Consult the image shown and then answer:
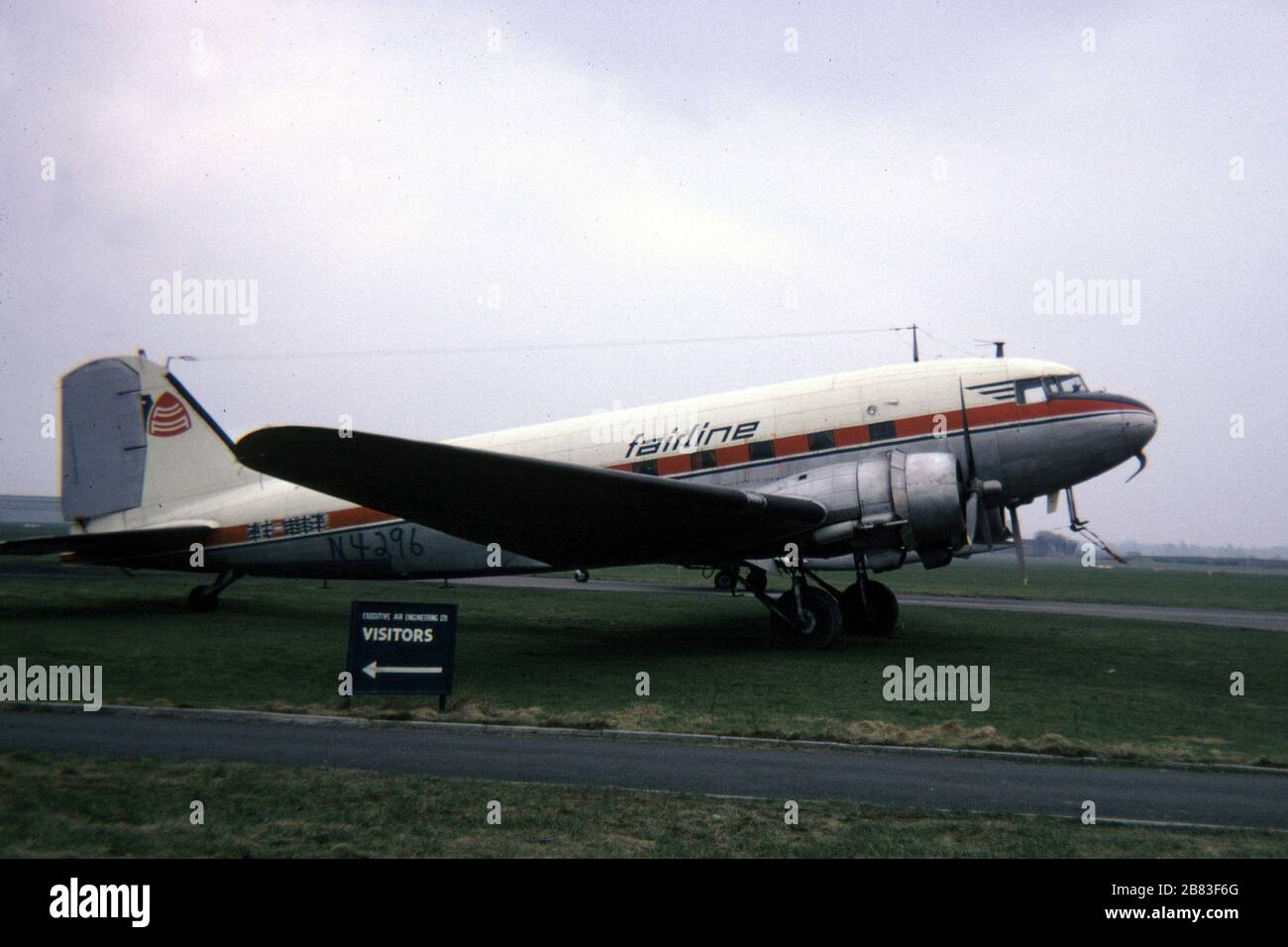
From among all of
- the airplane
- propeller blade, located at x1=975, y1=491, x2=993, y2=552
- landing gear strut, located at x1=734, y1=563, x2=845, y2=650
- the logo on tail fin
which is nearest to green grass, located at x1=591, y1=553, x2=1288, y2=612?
propeller blade, located at x1=975, y1=491, x2=993, y2=552

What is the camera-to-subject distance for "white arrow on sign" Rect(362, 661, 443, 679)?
1052 centimetres

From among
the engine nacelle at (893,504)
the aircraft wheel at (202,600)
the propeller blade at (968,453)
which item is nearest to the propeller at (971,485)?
the propeller blade at (968,453)

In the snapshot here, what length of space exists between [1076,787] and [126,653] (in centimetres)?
1387

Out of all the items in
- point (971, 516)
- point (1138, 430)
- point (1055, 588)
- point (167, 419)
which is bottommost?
point (1055, 588)

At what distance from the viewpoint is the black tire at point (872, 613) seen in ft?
59.6

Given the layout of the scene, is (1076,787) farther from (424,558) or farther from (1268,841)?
(424,558)

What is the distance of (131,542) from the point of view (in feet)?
64.4

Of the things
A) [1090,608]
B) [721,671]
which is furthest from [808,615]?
[1090,608]

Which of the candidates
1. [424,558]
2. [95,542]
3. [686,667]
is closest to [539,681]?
[686,667]

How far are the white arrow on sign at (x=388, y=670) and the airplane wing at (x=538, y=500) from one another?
286cm

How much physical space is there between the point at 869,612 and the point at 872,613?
0.07 metres

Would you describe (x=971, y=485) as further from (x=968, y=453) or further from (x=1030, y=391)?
(x=1030, y=391)

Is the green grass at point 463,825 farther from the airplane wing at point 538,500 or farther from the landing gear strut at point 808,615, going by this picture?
the landing gear strut at point 808,615

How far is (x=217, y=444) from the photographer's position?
69.9 ft
